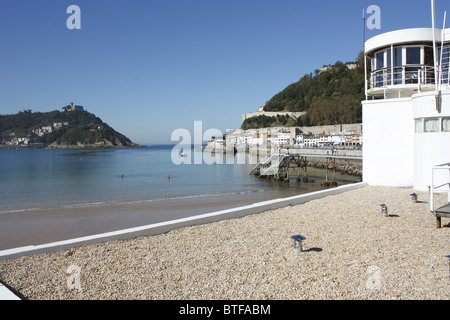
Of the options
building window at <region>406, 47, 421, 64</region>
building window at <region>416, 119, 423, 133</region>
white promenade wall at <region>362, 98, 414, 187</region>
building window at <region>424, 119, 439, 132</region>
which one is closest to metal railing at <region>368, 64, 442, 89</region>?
building window at <region>406, 47, 421, 64</region>

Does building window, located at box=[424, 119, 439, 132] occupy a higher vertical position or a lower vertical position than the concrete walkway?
higher

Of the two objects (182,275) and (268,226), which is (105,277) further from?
(268,226)

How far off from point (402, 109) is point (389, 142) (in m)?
1.43

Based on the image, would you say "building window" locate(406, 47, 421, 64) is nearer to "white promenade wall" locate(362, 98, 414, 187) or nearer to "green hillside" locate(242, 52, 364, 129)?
"white promenade wall" locate(362, 98, 414, 187)

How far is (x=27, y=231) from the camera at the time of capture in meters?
11.5

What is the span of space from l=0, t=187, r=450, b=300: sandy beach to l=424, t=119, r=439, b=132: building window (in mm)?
5339

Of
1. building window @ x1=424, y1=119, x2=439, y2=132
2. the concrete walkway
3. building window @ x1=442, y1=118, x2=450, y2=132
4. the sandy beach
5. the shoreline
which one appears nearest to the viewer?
the sandy beach

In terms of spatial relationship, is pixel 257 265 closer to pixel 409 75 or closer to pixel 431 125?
pixel 431 125

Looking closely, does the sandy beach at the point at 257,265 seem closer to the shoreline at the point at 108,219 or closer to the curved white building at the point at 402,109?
the shoreline at the point at 108,219

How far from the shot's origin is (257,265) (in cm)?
480

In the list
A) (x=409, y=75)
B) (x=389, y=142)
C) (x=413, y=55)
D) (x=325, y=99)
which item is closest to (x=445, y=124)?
(x=389, y=142)

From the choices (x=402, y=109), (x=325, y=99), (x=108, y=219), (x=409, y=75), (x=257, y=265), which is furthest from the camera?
(x=325, y=99)

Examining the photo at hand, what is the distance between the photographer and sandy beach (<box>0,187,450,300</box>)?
3.97 meters
